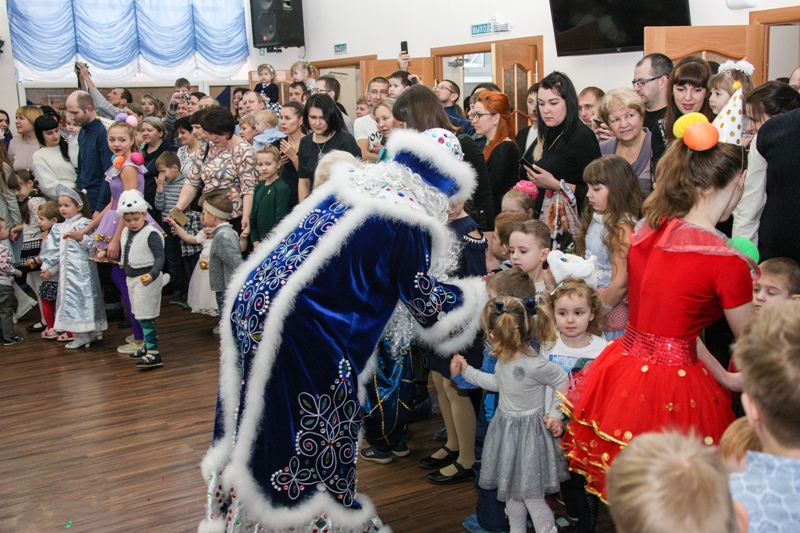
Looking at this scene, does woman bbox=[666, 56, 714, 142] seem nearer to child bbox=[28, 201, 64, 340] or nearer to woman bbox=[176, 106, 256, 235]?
woman bbox=[176, 106, 256, 235]

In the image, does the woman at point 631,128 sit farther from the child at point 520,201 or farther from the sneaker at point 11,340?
the sneaker at point 11,340

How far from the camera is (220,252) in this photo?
5.27 meters

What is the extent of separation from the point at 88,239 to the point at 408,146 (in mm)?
4043

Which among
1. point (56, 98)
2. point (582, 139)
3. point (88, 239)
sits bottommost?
point (88, 239)

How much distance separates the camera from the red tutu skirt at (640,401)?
2.18m

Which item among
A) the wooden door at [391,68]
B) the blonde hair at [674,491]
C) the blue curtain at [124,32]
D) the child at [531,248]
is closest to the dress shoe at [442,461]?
the child at [531,248]

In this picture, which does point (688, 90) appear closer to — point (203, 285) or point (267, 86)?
point (203, 285)

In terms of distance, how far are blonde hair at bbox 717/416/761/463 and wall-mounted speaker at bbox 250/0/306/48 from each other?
11577mm

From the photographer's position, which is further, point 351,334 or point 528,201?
point 528,201

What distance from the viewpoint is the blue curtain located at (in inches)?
453

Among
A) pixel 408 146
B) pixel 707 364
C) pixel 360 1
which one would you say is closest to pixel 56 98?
pixel 360 1

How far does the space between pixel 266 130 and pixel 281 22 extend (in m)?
6.38

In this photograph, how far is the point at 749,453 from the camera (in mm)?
1303

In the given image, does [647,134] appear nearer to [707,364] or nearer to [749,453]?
[707,364]
